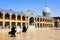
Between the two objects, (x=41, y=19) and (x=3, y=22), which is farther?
(x=41, y=19)

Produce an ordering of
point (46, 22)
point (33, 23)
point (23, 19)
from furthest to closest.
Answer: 1. point (46, 22)
2. point (33, 23)
3. point (23, 19)

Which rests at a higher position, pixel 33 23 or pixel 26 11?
pixel 26 11

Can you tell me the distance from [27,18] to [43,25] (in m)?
17.8

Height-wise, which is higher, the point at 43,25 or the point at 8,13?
the point at 8,13

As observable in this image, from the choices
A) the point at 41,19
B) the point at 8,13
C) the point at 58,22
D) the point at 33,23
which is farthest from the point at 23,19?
the point at 58,22

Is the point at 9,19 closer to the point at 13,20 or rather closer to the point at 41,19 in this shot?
the point at 13,20

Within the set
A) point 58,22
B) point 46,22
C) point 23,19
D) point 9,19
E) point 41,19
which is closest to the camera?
point 9,19

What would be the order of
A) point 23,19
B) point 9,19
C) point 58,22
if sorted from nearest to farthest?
point 9,19 → point 23,19 → point 58,22

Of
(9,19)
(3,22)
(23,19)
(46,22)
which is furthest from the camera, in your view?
(46,22)

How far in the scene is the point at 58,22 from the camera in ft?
300

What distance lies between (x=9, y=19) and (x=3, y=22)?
11.3ft

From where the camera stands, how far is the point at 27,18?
204 feet

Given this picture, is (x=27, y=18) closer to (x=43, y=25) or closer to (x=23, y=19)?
(x=23, y=19)

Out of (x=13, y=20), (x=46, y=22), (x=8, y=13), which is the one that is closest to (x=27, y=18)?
(x=13, y=20)
